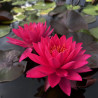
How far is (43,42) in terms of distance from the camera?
742 mm

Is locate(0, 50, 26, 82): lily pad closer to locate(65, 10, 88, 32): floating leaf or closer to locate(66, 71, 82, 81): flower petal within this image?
locate(66, 71, 82, 81): flower petal

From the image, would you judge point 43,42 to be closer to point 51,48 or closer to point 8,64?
point 51,48

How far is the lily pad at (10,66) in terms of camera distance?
82 cm

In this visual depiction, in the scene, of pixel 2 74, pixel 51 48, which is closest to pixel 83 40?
pixel 51 48

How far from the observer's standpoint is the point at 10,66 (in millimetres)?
897

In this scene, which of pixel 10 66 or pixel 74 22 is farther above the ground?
pixel 74 22

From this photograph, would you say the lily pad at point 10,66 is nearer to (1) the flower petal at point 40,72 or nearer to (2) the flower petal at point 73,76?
(1) the flower petal at point 40,72

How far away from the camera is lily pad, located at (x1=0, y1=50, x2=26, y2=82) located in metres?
0.82

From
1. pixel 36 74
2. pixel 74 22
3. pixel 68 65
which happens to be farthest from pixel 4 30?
pixel 68 65

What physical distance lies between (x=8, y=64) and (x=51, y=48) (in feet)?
1.30

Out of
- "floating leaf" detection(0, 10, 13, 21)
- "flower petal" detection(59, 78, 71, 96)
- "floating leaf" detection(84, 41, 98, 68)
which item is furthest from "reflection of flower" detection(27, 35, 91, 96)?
"floating leaf" detection(0, 10, 13, 21)

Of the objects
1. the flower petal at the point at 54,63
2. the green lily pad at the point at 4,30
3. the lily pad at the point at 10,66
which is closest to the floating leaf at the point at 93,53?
the flower petal at the point at 54,63

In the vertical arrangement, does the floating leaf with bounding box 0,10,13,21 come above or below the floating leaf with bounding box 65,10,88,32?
below

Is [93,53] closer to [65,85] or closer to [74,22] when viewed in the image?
[65,85]
